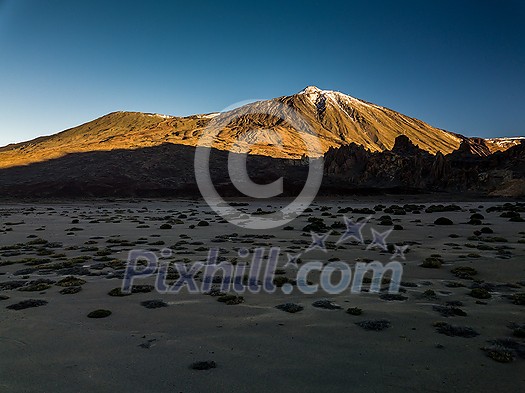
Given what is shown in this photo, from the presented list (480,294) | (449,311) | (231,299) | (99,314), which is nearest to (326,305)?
(231,299)

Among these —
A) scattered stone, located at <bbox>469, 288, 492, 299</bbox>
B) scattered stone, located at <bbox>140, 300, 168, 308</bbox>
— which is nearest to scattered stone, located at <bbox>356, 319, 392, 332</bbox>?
scattered stone, located at <bbox>469, 288, 492, 299</bbox>

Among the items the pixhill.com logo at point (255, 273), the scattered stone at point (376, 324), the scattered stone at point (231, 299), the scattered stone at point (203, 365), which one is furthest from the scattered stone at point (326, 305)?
the scattered stone at point (203, 365)

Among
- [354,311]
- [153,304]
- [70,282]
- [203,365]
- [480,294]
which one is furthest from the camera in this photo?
[70,282]

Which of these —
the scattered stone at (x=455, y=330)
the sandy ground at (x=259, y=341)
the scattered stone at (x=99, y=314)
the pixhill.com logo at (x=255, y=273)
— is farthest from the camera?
the pixhill.com logo at (x=255, y=273)

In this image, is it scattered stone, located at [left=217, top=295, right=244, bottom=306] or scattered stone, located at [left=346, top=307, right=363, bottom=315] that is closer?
scattered stone, located at [left=346, top=307, right=363, bottom=315]

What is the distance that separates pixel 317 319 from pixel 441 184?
299 ft

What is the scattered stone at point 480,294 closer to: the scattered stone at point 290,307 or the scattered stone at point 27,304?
the scattered stone at point 290,307

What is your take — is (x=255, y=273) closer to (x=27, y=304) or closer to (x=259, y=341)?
(x=259, y=341)

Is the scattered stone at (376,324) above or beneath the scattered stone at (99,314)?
above

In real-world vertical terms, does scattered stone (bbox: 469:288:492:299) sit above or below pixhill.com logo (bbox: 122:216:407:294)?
above

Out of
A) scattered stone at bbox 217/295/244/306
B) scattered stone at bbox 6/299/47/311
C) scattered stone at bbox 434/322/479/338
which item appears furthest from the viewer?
scattered stone at bbox 217/295/244/306

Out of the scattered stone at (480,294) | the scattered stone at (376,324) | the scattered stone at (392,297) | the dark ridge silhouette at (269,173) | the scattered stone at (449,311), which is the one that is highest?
the dark ridge silhouette at (269,173)

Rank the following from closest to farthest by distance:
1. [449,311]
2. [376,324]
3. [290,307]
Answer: [376,324] → [449,311] → [290,307]

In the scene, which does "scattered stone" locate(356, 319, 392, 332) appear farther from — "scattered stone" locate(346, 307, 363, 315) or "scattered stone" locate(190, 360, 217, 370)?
"scattered stone" locate(190, 360, 217, 370)
